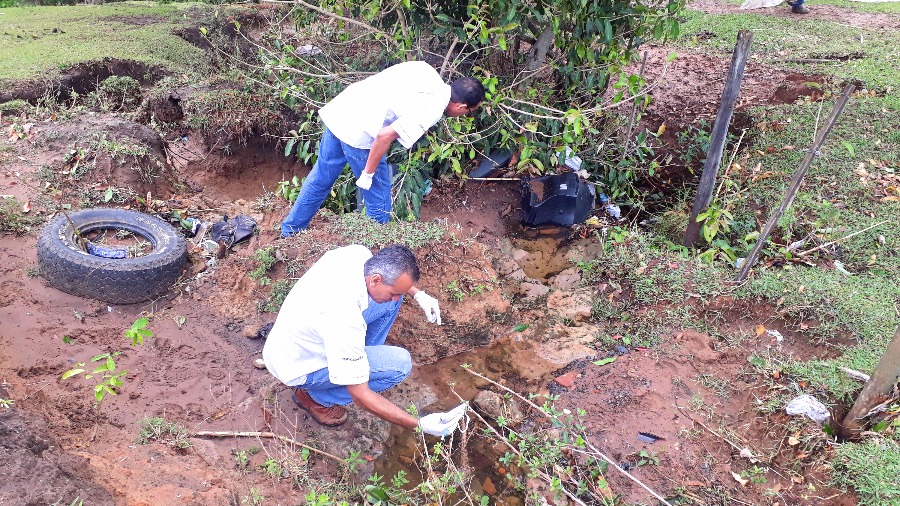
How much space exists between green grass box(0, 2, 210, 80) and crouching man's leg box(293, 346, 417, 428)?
4.68 metres

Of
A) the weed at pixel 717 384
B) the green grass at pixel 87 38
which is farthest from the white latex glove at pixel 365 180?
the green grass at pixel 87 38

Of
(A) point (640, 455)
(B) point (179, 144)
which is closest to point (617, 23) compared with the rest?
(A) point (640, 455)

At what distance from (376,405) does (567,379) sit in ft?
4.49

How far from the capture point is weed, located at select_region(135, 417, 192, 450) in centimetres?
287

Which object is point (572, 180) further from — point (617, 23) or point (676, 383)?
point (676, 383)

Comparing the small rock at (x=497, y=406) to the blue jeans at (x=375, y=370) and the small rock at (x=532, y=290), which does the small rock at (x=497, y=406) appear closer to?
the blue jeans at (x=375, y=370)

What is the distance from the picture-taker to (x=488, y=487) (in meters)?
3.09

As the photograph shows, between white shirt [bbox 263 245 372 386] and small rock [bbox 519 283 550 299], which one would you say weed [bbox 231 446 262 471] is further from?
small rock [bbox 519 283 550 299]

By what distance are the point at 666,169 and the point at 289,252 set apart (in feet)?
11.8

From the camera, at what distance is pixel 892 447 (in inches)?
105

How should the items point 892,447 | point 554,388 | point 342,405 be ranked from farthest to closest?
point 554,388
point 342,405
point 892,447

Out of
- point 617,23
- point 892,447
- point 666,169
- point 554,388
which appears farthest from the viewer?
point 666,169

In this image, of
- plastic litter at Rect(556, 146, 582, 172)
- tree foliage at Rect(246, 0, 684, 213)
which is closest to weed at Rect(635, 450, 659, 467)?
tree foliage at Rect(246, 0, 684, 213)

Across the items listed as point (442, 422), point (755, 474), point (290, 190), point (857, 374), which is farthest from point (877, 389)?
point (290, 190)
